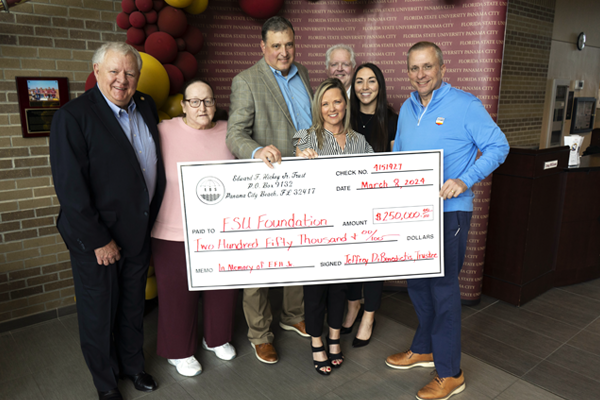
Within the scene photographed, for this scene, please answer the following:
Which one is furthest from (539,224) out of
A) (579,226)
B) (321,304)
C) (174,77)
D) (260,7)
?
(174,77)

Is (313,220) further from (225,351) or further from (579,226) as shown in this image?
(579,226)

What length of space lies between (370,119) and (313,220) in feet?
2.82

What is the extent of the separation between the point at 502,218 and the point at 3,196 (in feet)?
11.9

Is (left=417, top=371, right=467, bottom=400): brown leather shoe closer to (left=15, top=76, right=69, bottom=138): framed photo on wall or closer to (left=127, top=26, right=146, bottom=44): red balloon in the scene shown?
(left=127, top=26, right=146, bottom=44): red balloon

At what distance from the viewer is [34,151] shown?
9.66 ft

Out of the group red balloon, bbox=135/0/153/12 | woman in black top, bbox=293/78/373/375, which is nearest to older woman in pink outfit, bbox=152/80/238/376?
woman in black top, bbox=293/78/373/375

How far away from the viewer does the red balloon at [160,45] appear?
260 centimetres

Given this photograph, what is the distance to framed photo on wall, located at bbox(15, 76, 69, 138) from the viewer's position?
284 cm

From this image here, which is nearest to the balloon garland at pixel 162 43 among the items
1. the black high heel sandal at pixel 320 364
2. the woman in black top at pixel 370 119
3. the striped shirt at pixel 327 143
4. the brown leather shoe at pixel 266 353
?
the striped shirt at pixel 327 143

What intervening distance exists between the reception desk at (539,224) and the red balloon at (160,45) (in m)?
2.58

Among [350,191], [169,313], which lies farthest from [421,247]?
[169,313]

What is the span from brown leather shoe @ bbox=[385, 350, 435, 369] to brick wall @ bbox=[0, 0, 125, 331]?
244 cm

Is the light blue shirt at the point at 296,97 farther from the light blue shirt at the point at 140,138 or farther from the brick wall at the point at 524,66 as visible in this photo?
the brick wall at the point at 524,66

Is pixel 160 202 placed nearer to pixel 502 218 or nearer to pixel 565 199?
pixel 502 218
